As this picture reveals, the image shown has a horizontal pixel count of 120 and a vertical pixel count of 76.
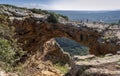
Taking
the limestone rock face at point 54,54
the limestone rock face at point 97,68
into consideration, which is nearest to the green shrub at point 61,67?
the limestone rock face at point 54,54

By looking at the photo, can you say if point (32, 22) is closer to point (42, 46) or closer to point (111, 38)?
point (42, 46)

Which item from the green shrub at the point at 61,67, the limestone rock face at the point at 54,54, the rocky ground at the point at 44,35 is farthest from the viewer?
the limestone rock face at the point at 54,54

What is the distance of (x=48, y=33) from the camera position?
48156 mm

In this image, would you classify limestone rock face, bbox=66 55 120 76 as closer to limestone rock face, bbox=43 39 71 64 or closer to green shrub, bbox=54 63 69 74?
green shrub, bbox=54 63 69 74

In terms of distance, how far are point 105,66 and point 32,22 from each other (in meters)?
29.2

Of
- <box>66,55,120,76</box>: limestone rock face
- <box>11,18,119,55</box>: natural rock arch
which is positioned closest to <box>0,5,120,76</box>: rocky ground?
<box>11,18,119,55</box>: natural rock arch

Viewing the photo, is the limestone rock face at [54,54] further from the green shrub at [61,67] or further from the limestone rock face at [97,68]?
the limestone rock face at [97,68]

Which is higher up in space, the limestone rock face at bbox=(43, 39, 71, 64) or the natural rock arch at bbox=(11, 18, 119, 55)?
the natural rock arch at bbox=(11, 18, 119, 55)

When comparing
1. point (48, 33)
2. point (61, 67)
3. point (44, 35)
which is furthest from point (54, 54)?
point (48, 33)

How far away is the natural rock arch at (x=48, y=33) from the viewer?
43.6 m

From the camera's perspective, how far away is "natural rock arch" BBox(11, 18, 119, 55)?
143 feet

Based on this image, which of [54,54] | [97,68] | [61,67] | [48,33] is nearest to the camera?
[97,68]

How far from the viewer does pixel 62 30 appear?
151ft

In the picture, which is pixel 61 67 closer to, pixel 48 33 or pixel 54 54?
pixel 54 54
